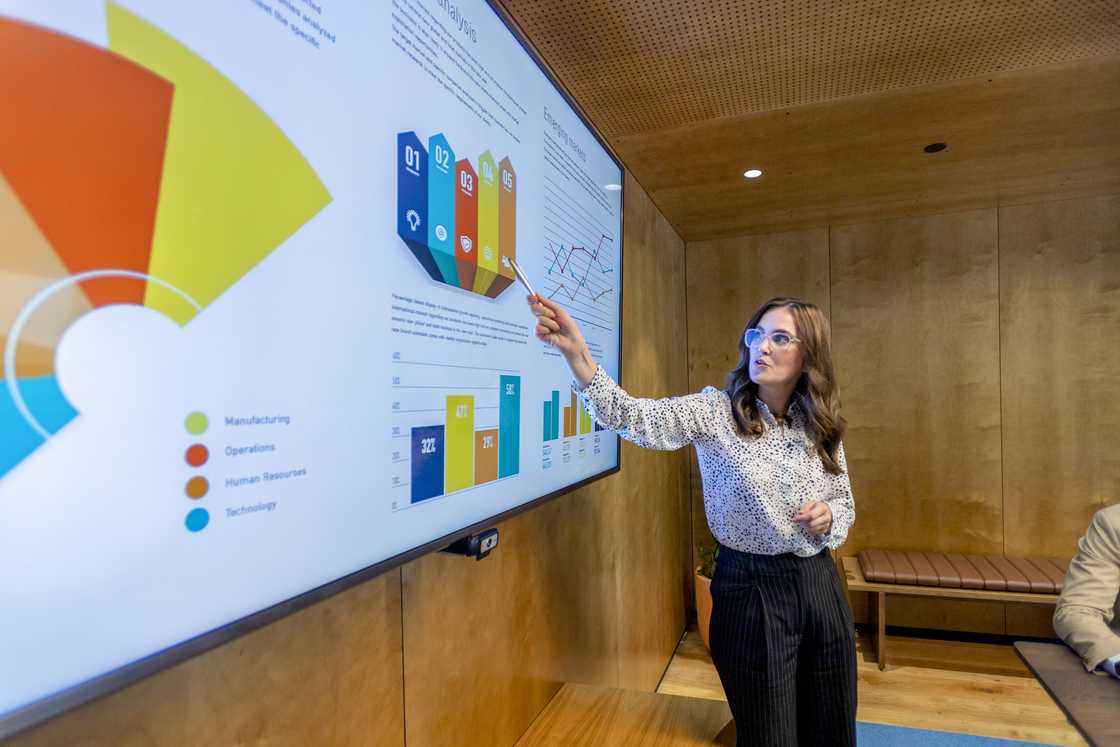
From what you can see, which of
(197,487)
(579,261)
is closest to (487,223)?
(579,261)

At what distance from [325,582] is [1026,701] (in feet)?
11.5

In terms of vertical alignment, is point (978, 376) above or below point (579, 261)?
below

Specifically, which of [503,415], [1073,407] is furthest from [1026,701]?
[503,415]

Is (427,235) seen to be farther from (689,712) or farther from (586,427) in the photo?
(689,712)

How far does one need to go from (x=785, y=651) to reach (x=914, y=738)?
158 centimetres

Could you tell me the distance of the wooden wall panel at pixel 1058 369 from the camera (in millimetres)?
3439

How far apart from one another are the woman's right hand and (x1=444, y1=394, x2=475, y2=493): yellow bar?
232mm

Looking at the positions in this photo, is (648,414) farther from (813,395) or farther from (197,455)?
(197,455)

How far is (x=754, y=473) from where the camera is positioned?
1596 mm

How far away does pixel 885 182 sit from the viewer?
10.1ft

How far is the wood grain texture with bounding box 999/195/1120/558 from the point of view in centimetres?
344

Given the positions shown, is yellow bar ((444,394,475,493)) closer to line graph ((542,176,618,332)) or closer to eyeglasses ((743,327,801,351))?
line graph ((542,176,618,332))

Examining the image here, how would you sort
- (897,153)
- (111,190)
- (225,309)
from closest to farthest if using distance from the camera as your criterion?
(111,190)
(225,309)
(897,153)

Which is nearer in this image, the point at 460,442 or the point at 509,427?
the point at 460,442
